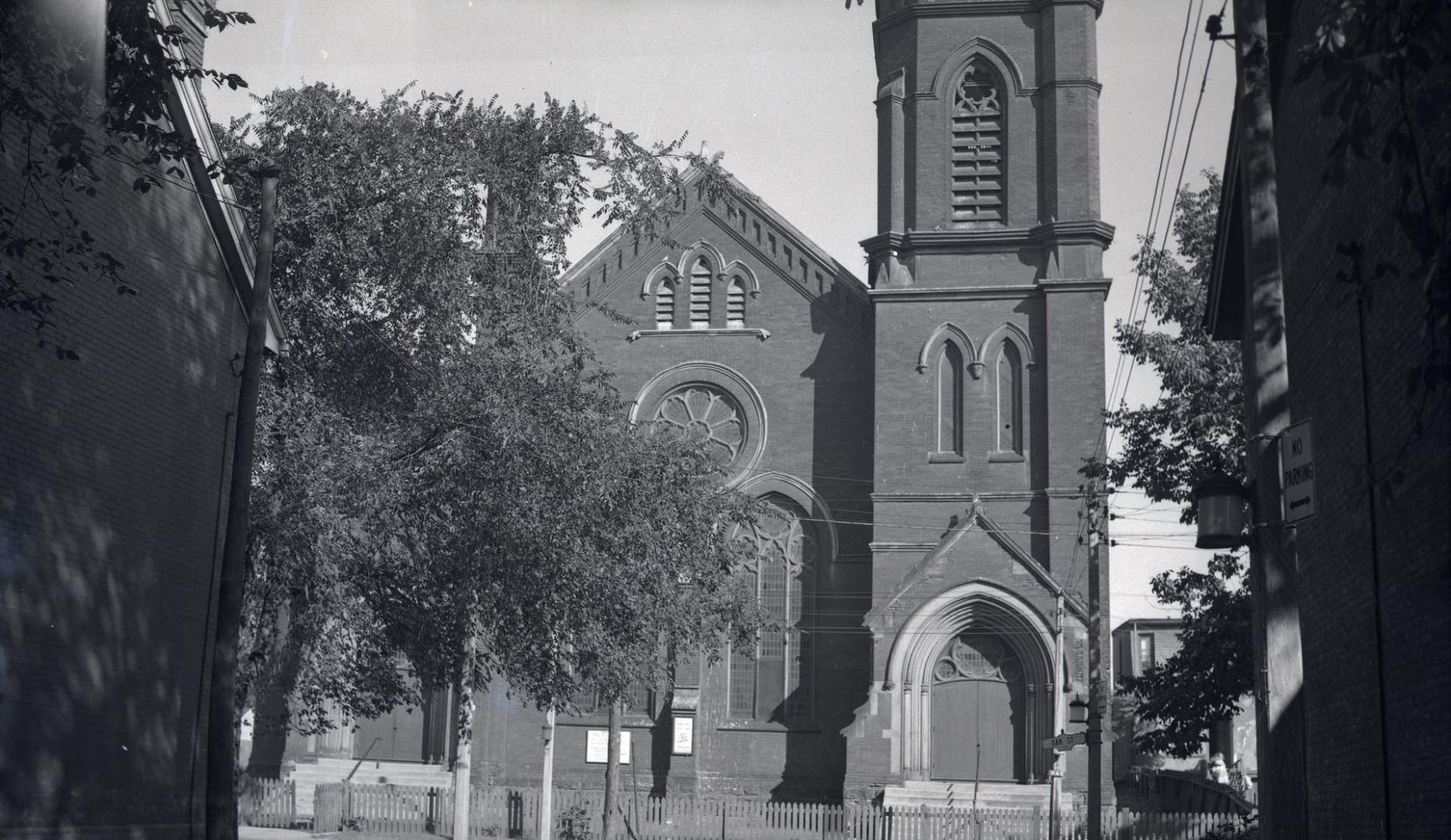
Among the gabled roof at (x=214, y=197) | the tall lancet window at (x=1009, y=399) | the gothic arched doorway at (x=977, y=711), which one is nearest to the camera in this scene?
the gabled roof at (x=214, y=197)

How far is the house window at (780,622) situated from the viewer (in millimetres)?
37750

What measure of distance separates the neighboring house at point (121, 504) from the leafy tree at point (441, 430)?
2951 millimetres

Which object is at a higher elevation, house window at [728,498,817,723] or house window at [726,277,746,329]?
house window at [726,277,746,329]

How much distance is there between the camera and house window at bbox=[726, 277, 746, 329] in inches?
1581

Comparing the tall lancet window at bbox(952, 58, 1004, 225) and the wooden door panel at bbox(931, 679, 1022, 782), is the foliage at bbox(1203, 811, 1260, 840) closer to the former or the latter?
the wooden door panel at bbox(931, 679, 1022, 782)

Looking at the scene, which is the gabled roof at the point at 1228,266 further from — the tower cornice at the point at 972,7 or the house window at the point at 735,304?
the tower cornice at the point at 972,7

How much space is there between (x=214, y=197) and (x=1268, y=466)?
12.4m

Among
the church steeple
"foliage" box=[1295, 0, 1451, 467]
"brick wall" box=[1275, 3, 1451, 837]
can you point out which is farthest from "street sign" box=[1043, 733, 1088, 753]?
"foliage" box=[1295, 0, 1451, 467]

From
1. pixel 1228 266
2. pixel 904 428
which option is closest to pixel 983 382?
pixel 904 428

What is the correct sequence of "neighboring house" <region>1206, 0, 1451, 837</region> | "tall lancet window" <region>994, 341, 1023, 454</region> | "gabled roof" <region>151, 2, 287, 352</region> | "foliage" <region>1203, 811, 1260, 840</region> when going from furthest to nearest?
"tall lancet window" <region>994, 341, 1023, 454</region>, "foliage" <region>1203, 811, 1260, 840</region>, "gabled roof" <region>151, 2, 287, 352</region>, "neighboring house" <region>1206, 0, 1451, 837</region>

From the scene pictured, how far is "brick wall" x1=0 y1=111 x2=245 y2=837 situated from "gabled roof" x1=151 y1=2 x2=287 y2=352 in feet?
0.59

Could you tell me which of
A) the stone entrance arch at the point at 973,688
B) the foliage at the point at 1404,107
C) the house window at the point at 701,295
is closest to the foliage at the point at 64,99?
the foliage at the point at 1404,107

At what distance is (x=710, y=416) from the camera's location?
40000mm

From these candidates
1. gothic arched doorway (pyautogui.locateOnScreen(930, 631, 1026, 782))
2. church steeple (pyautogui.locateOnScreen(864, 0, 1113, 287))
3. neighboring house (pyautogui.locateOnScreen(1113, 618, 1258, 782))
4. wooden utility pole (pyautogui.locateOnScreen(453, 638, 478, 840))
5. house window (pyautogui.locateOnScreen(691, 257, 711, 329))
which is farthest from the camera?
neighboring house (pyautogui.locateOnScreen(1113, 618, 1258, 782))
